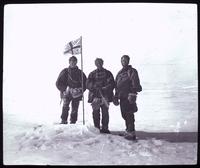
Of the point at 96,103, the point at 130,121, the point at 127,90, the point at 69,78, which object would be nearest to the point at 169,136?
the point at 130,121

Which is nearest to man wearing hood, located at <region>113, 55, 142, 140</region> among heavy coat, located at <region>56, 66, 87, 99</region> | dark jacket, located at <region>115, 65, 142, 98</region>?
dark jacket, located at <region>115, 65, 142, 98</region>

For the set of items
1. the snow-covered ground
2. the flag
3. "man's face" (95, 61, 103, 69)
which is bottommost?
the snow-covered ground

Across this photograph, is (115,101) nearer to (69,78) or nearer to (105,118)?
(105,118)

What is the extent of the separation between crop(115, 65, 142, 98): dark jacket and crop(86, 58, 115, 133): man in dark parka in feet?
0.13

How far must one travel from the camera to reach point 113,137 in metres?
2.03

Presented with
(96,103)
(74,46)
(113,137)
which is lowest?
(113,137)

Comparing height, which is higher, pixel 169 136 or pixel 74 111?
pixel 74 111

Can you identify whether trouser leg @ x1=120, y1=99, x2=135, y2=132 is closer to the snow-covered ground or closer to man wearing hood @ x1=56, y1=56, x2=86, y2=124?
the snow-covered ground

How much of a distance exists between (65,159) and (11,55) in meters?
0.77

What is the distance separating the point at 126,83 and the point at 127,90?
46 mm

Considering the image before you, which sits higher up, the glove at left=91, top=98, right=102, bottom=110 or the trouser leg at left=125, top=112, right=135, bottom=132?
the glove at left=91, top=98, right=102, bottom=110

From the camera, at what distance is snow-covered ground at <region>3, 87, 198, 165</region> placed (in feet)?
6.53

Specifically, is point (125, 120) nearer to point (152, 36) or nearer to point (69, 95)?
point (69, 95)

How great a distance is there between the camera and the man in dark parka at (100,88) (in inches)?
81.3
